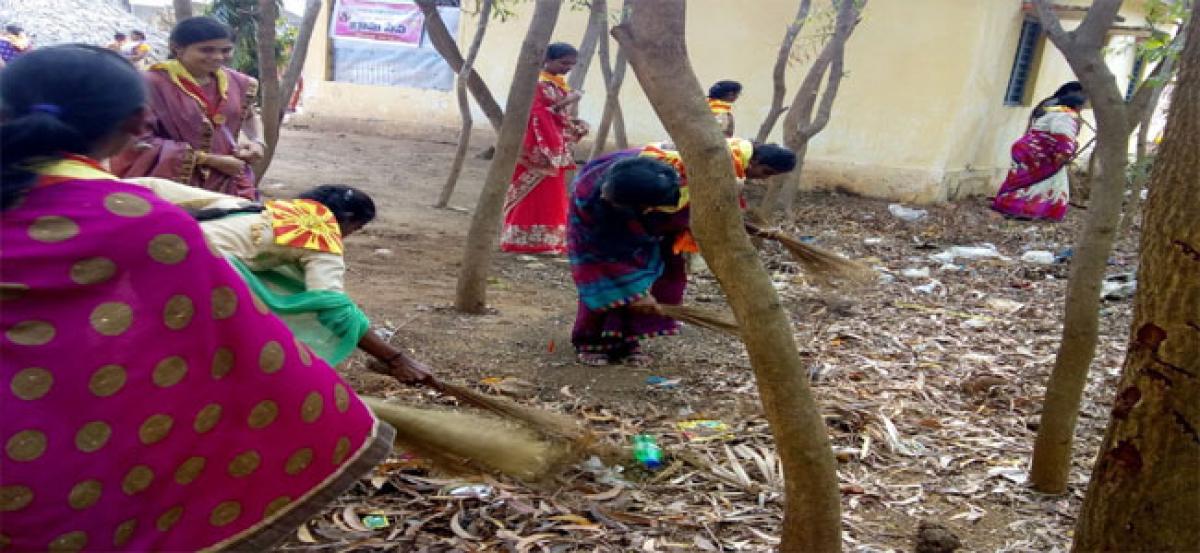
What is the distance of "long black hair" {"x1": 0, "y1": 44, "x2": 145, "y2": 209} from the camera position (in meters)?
1.74

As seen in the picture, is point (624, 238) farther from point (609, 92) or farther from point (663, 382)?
point (609, 92)

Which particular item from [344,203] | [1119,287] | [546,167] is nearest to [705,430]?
[344,203]

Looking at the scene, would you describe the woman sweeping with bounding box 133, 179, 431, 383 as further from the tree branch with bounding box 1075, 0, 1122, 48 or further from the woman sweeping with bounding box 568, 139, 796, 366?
the tree branch with bounding box 1075, 0, 1122, 48

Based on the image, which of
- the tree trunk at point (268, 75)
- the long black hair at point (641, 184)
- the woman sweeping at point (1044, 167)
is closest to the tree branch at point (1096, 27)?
the long black hair at point (641, 184)

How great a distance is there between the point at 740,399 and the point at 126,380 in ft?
10.5

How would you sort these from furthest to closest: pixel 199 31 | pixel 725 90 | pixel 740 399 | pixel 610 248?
pixel 725 90
pixel 610 248
pixel 740 399
pixel 199 31

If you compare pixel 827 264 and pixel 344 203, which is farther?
pixel 827 264

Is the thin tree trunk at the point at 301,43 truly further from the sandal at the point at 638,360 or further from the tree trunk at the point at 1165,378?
the tree trunk at the point at 1165,378

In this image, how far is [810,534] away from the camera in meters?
2.52

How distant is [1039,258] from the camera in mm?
8398

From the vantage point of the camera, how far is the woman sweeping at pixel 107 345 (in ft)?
5.71

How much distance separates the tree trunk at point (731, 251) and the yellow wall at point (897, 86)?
381 inches

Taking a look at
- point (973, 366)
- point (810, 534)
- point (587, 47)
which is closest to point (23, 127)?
point (810, 534)

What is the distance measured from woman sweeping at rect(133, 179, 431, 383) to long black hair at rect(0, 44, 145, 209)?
34.9 inches
